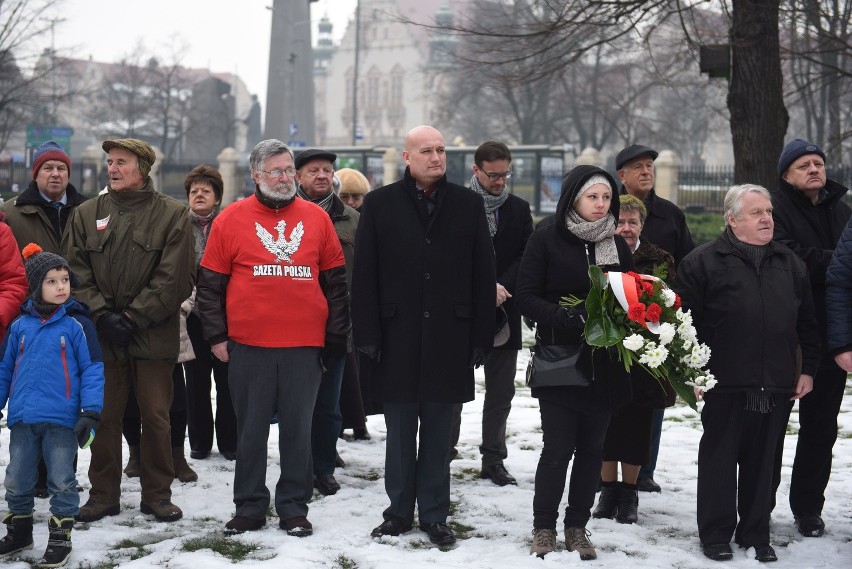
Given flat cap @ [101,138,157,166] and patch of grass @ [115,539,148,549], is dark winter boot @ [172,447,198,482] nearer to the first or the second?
patch of grass @ [115,539,148,549]

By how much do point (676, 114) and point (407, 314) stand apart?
188 feet

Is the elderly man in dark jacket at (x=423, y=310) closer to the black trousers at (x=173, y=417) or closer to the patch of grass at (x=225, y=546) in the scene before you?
the patch of grass at (x=225, y=546)

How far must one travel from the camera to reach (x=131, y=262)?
6062mm

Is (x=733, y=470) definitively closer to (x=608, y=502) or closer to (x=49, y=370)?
(x=608, y=502)

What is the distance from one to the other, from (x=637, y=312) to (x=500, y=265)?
6.41 feet

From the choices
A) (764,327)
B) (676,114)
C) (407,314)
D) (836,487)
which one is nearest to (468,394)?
(407,314)

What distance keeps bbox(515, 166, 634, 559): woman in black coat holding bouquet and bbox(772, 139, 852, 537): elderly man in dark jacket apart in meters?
1.06

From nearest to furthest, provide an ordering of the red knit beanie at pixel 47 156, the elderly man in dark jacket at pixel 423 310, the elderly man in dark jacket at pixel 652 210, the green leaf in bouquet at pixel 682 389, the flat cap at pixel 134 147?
1. the green leaf in bouquet at pixel 682 389
2. the elderly man in dark jacket at pixel 423 310
3. the flat cap at pixel 134 147
4. the red knit beanie at pixel 47 156
5. the elderly man in dark jacket at pixel 652 210

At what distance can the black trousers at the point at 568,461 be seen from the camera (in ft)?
18.2

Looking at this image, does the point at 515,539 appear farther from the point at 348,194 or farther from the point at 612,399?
the point at 348,194

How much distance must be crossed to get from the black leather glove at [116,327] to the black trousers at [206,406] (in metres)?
1.57

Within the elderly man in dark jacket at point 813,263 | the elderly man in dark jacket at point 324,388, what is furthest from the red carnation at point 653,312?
the elderly man in dark jacket at point 324,388

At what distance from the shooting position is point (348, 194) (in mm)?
8180

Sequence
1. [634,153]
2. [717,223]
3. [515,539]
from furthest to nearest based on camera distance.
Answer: [717,223] < [634,153] < [515,539]
